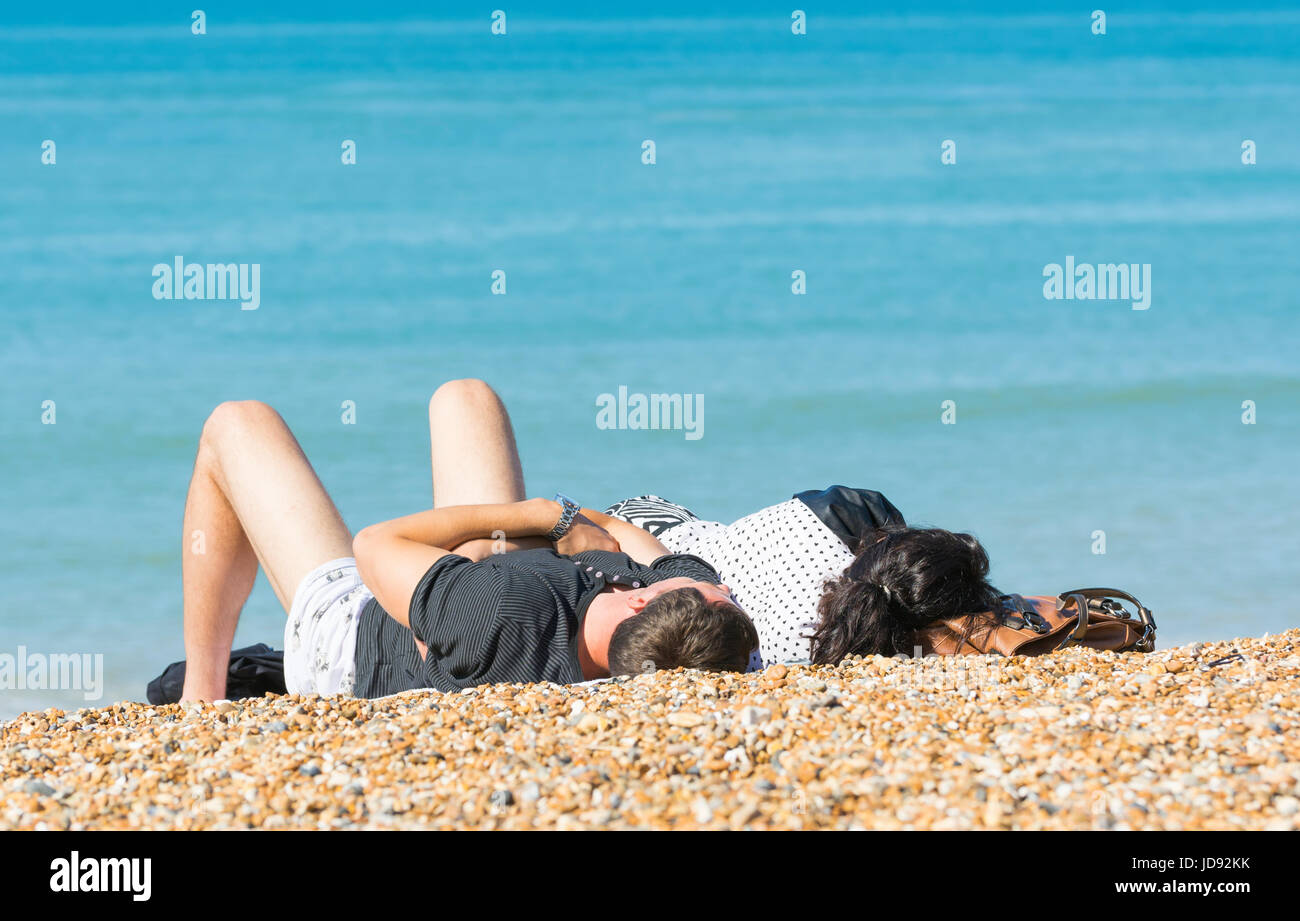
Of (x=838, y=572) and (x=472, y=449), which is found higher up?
(x=472, y=449)

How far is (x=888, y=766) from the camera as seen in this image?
9.31ft

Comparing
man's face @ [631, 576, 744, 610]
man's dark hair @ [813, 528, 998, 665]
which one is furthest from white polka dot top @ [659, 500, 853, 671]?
man's face @ [631, 576, 744, 610]

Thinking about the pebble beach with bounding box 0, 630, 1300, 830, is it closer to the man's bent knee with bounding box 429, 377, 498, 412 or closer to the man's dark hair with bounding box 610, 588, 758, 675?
the man's dark hair with bounding box 610, 588, 758, 675

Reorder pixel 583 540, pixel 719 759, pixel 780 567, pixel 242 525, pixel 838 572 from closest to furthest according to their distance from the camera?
1. pixel 719 759
2. pixel 583 540
3. pixel 242 525
4. pixel 838 572
5. pixel 780 567

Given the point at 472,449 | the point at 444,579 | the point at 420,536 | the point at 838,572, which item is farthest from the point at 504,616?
the point at 838,572

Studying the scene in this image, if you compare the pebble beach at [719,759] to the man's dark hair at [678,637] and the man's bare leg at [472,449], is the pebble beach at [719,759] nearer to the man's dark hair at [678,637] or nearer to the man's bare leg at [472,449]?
the man's dark hair at [678,637]

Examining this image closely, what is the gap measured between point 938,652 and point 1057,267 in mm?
21026

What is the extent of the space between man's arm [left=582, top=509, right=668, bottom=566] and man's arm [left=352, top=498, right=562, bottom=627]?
32 cm

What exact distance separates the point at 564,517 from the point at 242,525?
138 centimetres

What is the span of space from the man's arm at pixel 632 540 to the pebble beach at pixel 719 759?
948 mm

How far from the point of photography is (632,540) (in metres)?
4.98

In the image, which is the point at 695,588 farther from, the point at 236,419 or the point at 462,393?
the point at 236,419

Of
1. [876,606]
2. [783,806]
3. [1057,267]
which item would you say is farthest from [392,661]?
[1057,267]

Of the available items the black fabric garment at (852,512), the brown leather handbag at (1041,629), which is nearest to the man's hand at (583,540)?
the black fabric garment at (852,512)
